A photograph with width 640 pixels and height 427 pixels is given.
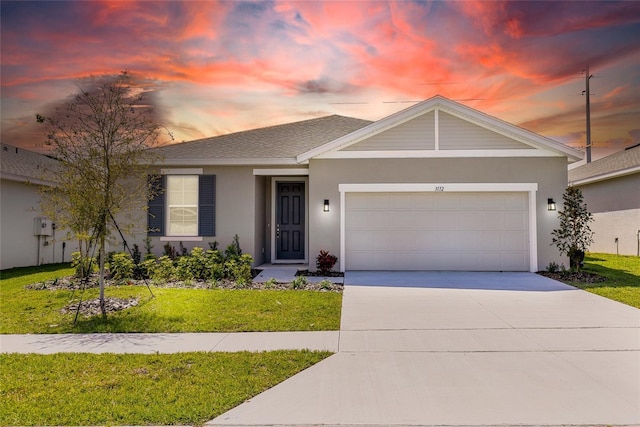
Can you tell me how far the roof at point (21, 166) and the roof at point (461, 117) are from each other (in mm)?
7899

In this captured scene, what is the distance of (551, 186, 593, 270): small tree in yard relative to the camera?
10.8m

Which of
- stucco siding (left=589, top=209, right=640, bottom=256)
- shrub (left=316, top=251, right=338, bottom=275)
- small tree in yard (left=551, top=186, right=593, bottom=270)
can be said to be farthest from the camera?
stucco siding (left=589, top=209, right=640, bottom=256)

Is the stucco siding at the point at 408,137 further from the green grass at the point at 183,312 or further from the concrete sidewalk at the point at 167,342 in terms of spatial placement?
A: the concrete sidewalk at the point at 167,342

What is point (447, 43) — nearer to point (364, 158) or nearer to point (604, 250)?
point (364, 158)

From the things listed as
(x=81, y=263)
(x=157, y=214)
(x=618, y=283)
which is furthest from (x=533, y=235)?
(x=81, y=263)

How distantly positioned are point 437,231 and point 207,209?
645 centimetres

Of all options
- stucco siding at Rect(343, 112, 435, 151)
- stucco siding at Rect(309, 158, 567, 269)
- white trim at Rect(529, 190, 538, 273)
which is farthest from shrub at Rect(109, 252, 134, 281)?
white trim at Rect(529, 190, 538, 273)

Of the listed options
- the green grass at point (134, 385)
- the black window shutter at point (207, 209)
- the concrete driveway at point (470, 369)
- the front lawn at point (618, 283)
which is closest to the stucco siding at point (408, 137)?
the black window shutter at point (207, 209)

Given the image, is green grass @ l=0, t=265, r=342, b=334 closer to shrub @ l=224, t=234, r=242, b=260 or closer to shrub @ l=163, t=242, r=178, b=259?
shrub @ l=163, t=242, r=178, b=259

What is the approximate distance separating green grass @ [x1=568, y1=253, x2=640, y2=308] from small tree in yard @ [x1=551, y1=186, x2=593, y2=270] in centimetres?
85

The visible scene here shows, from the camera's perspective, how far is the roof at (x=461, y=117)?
11.1m

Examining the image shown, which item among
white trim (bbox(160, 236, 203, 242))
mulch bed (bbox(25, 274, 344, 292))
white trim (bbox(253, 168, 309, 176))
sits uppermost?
white trim (bbox(253, 168, 309, 176))

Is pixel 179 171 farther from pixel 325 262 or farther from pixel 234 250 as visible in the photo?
pixel 325 262

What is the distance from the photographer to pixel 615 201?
1703cm
